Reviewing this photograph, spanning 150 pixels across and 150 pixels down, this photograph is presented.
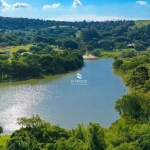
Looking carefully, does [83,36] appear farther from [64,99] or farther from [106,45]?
[64,99]

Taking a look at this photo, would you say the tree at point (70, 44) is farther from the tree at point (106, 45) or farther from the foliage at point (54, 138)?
the foliage at point (54, 138)

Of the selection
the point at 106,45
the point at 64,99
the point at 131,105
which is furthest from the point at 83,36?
the point at 131,105

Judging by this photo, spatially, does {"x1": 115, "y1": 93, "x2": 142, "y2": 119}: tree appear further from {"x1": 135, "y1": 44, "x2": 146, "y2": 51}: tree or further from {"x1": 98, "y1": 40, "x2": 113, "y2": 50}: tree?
{"x1": 98, "y1": 40, "x2": 113, "y2": 50}: tree

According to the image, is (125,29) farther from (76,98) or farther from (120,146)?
(120,146)

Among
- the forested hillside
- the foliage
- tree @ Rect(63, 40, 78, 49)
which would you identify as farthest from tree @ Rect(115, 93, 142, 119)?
the forested hillside

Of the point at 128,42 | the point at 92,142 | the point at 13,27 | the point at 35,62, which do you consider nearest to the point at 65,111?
the point at 92,142

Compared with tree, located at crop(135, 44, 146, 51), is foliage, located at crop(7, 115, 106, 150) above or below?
below

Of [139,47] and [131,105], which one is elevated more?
[139,47]

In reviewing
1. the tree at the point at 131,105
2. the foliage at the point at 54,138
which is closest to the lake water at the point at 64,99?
the tree at the point at 131,105
